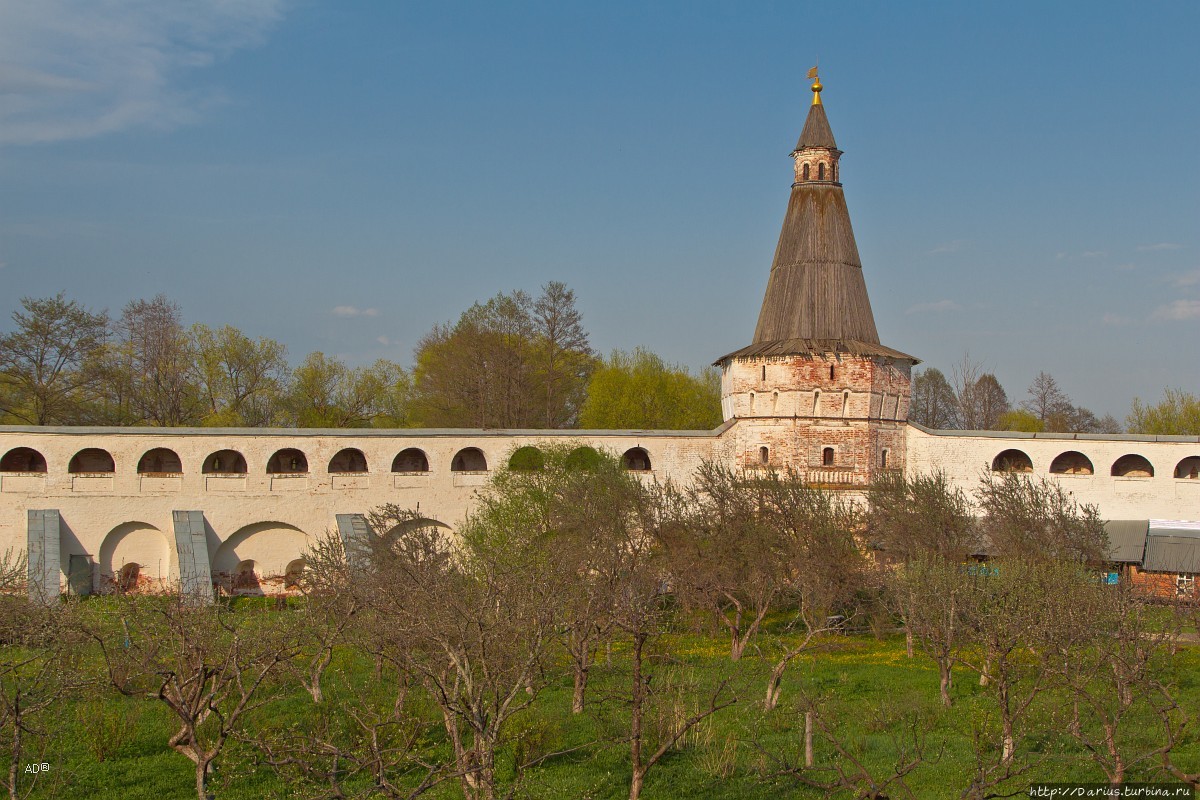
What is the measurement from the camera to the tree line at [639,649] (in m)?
11.2

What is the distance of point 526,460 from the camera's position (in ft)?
90.4

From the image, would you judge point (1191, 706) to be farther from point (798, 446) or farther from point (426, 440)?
point (426, 440)

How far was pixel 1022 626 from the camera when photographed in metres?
14.5

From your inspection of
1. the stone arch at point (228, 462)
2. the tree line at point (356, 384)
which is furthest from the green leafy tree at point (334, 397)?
the stone arch at point (228, 462)

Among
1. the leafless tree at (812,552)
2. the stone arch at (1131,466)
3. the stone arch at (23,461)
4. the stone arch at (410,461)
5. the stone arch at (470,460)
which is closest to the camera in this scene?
the leafless tree at (812,552)

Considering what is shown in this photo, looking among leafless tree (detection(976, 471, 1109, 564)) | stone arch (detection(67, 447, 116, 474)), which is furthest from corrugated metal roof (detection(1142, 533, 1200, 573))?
stone arch (detection(67, 447, 116, 474))

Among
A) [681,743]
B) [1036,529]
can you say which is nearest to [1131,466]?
[1036,529]

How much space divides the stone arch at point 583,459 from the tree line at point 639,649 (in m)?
1.48

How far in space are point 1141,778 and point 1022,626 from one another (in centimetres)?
240

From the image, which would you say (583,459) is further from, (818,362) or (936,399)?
(936,399)

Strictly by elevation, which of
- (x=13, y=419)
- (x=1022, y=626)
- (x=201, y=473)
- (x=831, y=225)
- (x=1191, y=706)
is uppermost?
(x=831, y=225)

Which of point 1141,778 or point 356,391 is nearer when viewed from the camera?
point 1141,778

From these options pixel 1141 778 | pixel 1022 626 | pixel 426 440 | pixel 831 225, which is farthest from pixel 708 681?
pixel 831 225

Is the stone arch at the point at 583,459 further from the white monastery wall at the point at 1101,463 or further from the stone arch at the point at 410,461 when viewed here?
the white monastery wall at the point at 1101,463
